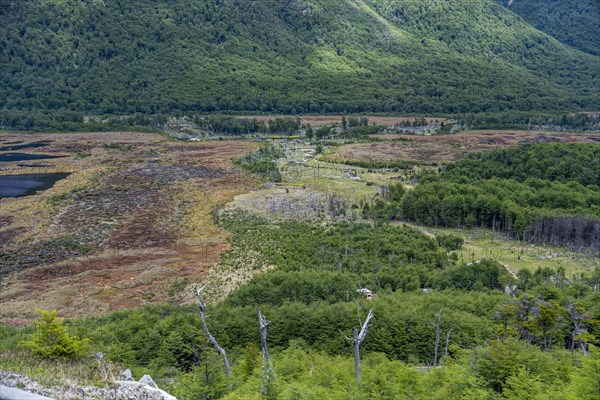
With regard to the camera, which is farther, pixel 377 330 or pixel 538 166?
pixel 538 166

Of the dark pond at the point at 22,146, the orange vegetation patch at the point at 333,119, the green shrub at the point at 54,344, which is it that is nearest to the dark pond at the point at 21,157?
the dark pond at the point at 22,146

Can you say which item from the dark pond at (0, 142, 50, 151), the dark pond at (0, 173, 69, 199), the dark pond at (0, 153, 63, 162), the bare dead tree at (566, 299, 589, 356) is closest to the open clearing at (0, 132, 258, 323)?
the dark pond at (0, 173, 69, 199)

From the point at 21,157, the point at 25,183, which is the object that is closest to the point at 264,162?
the point at 25,183

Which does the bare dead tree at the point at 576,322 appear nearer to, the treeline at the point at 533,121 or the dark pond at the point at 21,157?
the dark pond at the point at 21,157

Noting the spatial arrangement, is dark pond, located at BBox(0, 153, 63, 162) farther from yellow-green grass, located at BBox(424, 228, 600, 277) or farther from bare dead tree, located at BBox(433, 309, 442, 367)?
bare dead tree, located at BBox(433, 309, 442, 367)

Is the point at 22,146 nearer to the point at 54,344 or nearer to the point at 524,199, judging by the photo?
the point at 524,199

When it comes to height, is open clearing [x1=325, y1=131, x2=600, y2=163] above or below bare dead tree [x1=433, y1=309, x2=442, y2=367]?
below

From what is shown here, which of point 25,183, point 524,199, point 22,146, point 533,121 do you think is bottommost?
point 524,199
